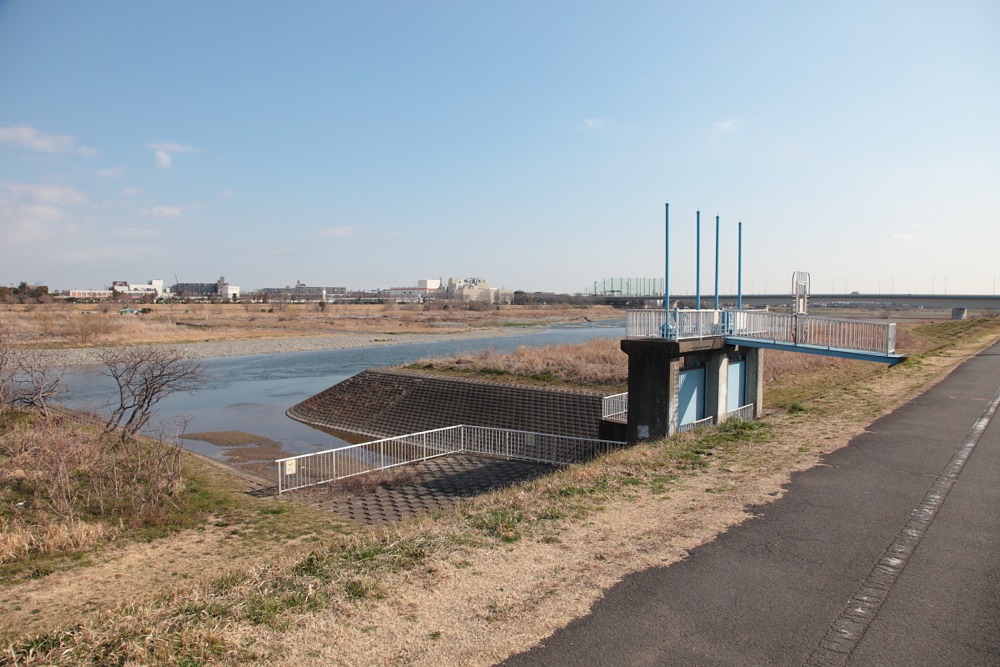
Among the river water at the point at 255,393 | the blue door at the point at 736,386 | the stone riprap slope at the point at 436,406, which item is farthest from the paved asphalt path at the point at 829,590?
the river water at the point at 255,393

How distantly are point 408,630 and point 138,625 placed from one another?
7.02ft

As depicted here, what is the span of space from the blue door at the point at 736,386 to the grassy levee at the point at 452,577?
736cm

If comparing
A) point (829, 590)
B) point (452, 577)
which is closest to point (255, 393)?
point (452, 577)

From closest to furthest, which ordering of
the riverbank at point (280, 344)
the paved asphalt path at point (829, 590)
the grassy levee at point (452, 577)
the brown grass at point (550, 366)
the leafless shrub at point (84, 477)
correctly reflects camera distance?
the paved asphalt path at point (829, 590), the grassy levee at point (452, 577), the leafless shrub at point (84, 477), the brown grass at point (550, 366), the riverbank at point (280, 344)

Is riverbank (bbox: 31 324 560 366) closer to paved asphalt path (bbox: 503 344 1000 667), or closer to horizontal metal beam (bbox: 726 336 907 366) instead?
horizontal metal beam (bbox: 726 336 907 366)

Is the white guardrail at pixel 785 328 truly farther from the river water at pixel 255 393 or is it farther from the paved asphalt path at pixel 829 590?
the river water at pixel 255 393

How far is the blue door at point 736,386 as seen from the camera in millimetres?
18580

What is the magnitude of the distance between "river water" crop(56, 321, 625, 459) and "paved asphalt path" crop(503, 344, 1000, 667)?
15.0 m

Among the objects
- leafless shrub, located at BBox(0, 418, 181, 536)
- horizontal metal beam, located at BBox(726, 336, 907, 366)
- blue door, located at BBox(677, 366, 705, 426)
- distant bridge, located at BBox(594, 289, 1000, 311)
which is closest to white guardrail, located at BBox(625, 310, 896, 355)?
horizontal metal beam, located at BBox(726, 336, 907, 366)

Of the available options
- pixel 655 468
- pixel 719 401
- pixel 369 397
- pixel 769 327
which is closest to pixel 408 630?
pixel 655 468

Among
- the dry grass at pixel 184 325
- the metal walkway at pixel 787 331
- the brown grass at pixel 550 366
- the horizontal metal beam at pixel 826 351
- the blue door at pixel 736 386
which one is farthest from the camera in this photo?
the dry grass at pixel 184 325

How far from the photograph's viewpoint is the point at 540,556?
20.7 ft

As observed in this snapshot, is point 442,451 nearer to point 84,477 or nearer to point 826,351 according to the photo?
point 84,477

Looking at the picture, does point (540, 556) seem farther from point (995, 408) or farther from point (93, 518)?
point (995, 408)
